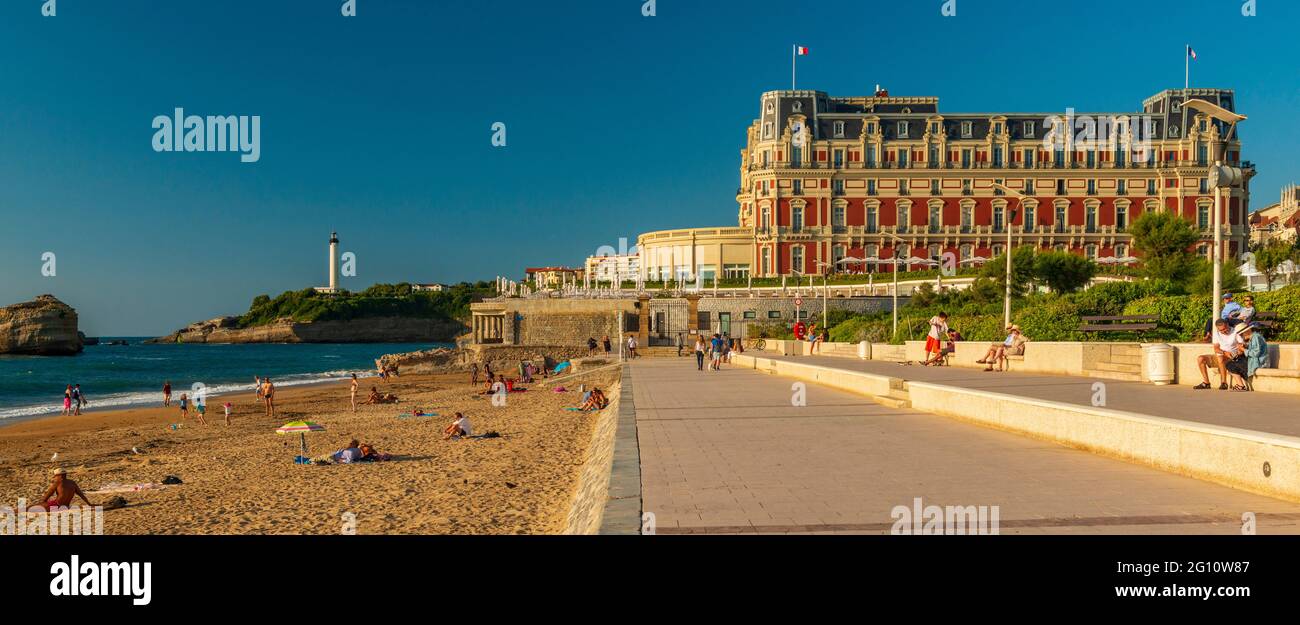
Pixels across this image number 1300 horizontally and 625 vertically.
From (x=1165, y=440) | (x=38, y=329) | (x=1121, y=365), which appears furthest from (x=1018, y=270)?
(x=38, y=329)

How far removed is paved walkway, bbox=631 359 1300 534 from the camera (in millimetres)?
6383

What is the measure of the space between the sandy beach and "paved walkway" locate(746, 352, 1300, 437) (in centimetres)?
782

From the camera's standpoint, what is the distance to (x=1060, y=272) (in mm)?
44031

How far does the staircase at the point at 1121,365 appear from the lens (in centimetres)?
1745

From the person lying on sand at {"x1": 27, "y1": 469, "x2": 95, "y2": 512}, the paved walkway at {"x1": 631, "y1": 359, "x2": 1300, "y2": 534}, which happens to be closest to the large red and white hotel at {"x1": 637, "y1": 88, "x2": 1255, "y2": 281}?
the paved walkway at {"x1": 631, "y1": 359, "x2": 1300, "y2": 534}

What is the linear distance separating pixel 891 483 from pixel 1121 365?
12.6m

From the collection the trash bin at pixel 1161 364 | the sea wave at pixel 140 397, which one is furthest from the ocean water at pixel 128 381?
the trash bin at pixel 1161 364

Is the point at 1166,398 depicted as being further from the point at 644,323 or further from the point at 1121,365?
the point at 644,323

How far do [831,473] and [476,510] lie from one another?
478 cm

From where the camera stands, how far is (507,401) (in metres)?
32.0
